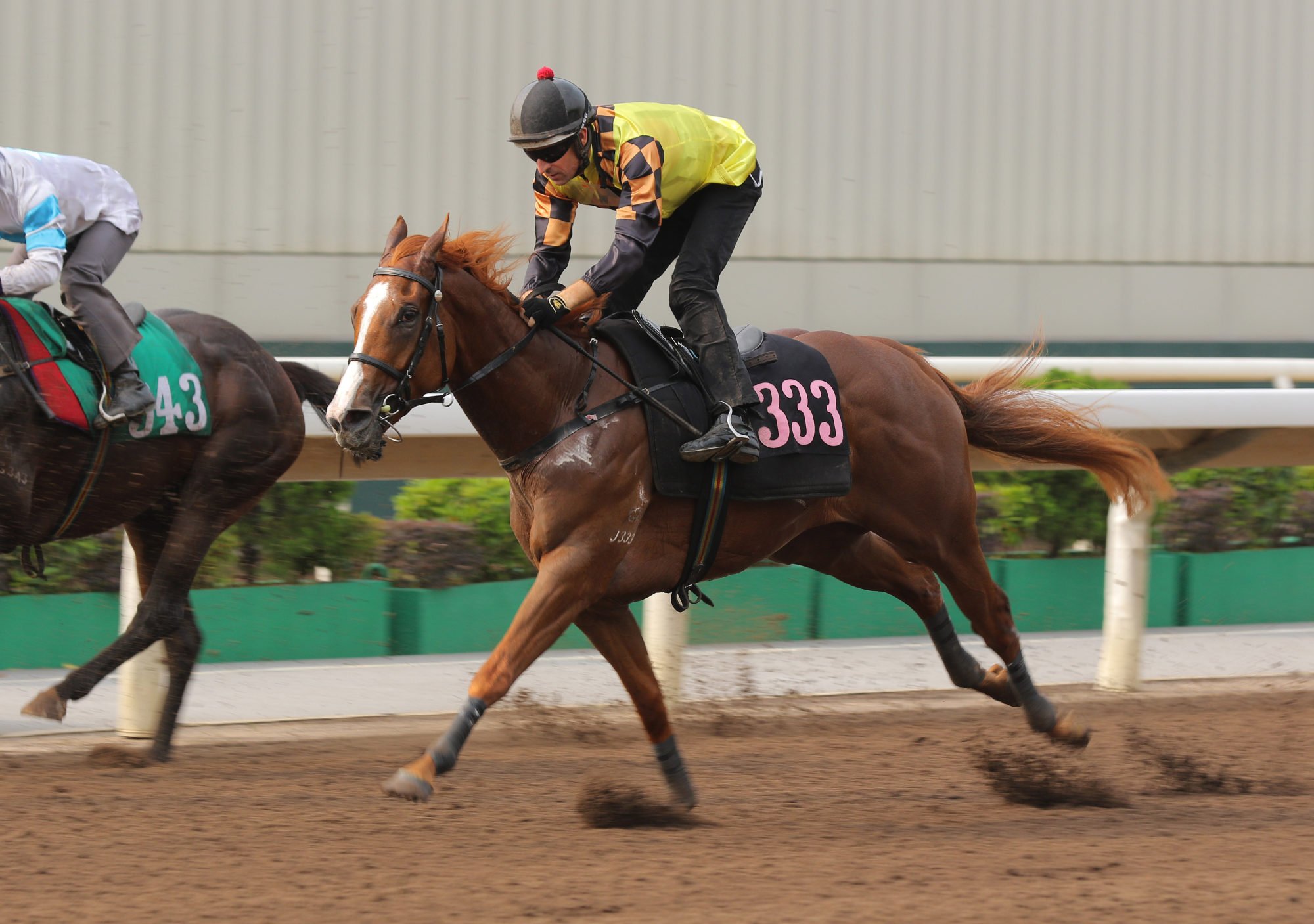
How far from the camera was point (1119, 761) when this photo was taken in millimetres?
4793

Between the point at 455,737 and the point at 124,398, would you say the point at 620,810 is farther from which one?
the point at 124,398

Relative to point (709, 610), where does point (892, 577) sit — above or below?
above

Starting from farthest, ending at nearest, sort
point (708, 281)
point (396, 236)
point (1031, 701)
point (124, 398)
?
point (1031, 701), point (124, 398), point (708, 281), point (396, 236)

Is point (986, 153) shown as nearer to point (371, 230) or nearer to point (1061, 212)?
point (1061, 212)

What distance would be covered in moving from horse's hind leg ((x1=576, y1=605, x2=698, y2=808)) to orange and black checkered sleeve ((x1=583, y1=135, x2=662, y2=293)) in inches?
36.9

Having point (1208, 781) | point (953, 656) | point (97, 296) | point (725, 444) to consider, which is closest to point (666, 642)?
point (953, 656)

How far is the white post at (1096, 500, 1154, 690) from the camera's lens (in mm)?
5871

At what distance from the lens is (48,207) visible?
14.9 ft

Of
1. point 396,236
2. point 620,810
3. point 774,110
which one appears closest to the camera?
point 396,236

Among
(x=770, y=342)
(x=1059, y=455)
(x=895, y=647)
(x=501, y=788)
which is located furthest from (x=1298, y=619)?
(x=501, y=788)

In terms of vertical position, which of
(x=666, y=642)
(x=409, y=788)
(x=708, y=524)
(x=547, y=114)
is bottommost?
(x=666, y=642)

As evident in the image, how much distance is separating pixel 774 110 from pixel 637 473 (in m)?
6.02

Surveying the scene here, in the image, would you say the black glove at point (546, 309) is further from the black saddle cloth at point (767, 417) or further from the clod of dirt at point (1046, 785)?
the clod of dirt at point (1046, 785)

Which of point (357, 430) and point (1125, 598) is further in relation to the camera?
point (1125, 598)
